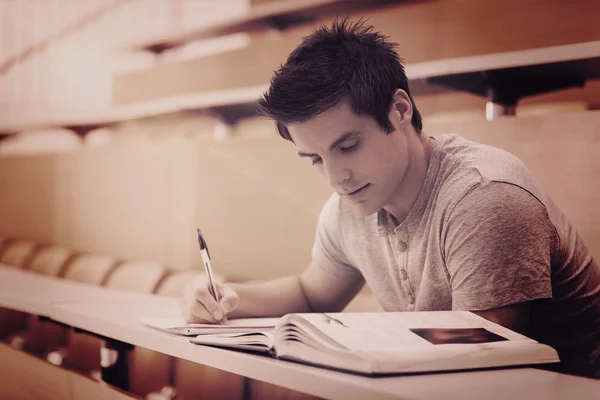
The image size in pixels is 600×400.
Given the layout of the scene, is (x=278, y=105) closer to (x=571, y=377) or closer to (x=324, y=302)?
(x=324, y=302)

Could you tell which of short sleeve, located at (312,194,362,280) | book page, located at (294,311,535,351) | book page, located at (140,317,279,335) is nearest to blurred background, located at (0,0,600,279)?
short sleeve, located at (312,194,362,280)

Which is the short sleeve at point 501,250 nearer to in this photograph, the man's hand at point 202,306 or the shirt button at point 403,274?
the shirt button at point 403,274

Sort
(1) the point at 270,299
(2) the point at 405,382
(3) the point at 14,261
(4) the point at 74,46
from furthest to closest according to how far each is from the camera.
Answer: (4) the point at 74,46 < (3) the point at 14,261 < (1) the point at 270,299 < (2) the point at 405,382

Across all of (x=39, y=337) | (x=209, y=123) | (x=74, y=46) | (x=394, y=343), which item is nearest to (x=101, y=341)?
(x=394, y=343)

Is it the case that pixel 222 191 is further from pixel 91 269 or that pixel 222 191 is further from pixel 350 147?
pixel 350 147

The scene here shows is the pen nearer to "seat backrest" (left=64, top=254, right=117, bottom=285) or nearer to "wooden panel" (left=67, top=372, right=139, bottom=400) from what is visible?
"wooden panel" (left=67, top=372, right=139, bottom=400)

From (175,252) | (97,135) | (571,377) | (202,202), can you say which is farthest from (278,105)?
(97,135)

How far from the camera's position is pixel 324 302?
1.44 metres

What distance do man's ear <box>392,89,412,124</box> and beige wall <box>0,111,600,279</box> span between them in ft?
1.19

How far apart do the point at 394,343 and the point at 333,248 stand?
0.71 metres

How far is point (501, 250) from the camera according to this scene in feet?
3.12

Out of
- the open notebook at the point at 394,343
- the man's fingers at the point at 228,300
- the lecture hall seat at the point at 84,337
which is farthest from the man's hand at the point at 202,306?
the lecture hall seat at the point at 84,337

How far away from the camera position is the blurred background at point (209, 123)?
4.70 feet

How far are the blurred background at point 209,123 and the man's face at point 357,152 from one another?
0.40m
